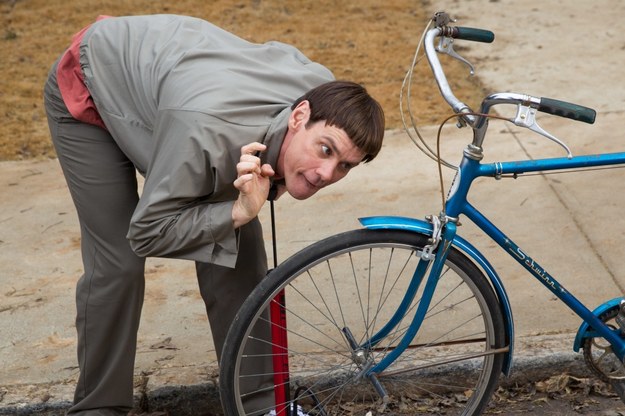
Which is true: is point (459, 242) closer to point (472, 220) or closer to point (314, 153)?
point (472, 220)

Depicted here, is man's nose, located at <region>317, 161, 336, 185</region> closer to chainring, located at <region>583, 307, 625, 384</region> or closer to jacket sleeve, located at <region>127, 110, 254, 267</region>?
jacket sleeve, located at <region>127, 110, 254, 267</region>

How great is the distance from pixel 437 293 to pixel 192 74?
1.65 m

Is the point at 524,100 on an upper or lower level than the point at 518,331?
upper

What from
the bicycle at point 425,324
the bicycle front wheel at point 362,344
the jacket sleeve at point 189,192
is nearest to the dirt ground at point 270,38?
the bicycle front wheel at point 362,344

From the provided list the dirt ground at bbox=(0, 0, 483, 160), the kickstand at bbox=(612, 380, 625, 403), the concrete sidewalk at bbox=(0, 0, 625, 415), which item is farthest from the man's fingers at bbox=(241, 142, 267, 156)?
the dirt ground at bbox=(0, 0, 483, 160)

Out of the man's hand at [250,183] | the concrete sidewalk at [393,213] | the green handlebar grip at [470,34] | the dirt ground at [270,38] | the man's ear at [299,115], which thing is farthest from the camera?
the dirt ground at [270,38]

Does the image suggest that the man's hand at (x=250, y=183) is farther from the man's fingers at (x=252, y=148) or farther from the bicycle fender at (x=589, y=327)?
the bicycle fender at (x=589, y=327)

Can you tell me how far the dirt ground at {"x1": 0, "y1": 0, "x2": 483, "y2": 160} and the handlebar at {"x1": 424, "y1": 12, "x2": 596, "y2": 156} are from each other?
270 centimetres

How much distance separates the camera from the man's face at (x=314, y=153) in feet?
8.43

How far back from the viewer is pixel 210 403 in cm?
342

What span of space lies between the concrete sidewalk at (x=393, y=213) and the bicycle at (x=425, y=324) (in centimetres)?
29

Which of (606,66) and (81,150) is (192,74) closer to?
(81,150)

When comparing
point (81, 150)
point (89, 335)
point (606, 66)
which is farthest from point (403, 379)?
point (606, 66)

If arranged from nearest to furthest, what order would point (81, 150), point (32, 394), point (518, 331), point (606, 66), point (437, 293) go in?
point (81, 150) < point (32, 394) < point (518, 331) < point (437, 293) < point (606, 66)
